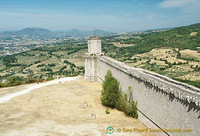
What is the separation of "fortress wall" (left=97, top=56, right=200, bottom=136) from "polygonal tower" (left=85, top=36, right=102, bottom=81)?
12388mm

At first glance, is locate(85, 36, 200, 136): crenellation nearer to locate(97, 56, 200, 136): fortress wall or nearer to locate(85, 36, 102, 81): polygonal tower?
locate(97, 56, 200, 136): fortress wall

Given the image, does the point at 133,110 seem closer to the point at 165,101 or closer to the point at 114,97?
the point at 114,97

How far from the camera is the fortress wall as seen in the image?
34.6 feet

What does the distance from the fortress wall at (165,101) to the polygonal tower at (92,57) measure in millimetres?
12388

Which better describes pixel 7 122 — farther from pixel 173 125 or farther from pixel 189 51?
pixel 189 51

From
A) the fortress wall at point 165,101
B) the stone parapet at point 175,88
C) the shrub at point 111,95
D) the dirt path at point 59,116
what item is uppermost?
the stone parapet at point 175,88

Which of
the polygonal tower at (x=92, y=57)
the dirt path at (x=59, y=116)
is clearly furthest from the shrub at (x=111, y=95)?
the polygonal tower at (x=92, y=57)

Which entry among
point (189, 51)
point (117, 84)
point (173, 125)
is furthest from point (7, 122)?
point (189, 51)

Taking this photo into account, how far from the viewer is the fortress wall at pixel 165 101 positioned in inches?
416

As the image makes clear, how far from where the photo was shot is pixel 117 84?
69.9 ft

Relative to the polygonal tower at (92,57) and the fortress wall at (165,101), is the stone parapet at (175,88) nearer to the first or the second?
the fortress wall at (165,101)

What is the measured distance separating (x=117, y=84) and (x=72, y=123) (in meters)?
7.40

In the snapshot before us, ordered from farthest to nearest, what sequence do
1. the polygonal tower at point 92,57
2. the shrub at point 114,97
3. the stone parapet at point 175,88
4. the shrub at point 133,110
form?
the polygonal tower at point 92,57
the shrub at point 114,97
the shrub at point 133,110
the stone parapet at point 175,88

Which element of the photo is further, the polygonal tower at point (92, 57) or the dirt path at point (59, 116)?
the polygonal tower at point (92, 57)
